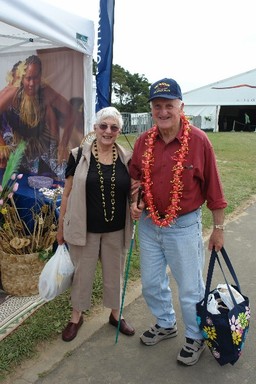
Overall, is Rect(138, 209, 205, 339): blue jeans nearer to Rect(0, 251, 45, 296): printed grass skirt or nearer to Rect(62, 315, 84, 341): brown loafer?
Rect(62, 315, 84, 341): brown loafer

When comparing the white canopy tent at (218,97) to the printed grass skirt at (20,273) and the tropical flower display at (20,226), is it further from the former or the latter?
the printed grass skirt at (20,273)

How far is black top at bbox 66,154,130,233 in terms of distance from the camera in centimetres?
255

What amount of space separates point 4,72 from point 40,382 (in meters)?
3.88

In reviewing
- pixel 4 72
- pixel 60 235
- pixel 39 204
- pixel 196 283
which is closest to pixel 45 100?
pixel 4 72

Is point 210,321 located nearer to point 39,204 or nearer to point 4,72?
point 39,204

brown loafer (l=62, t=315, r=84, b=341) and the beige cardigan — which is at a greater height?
the beige cardigan

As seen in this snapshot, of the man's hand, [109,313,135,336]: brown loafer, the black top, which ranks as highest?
the black top

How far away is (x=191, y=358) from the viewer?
101 inches

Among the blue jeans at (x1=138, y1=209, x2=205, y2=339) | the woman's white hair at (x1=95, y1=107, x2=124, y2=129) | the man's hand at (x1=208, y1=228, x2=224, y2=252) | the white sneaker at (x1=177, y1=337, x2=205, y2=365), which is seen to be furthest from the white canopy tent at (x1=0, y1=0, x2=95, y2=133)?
the white sneaker at (x1=177, y1=337, x2=205, y2=365)

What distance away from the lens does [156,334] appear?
2.81 m

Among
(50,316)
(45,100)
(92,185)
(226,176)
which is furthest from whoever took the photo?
(226,176)

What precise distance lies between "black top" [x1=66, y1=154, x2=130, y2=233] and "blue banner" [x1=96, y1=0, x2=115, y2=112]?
1.64 meters

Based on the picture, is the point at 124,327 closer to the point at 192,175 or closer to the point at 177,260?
the point at 177,260

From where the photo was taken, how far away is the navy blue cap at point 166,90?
2.21 meters
